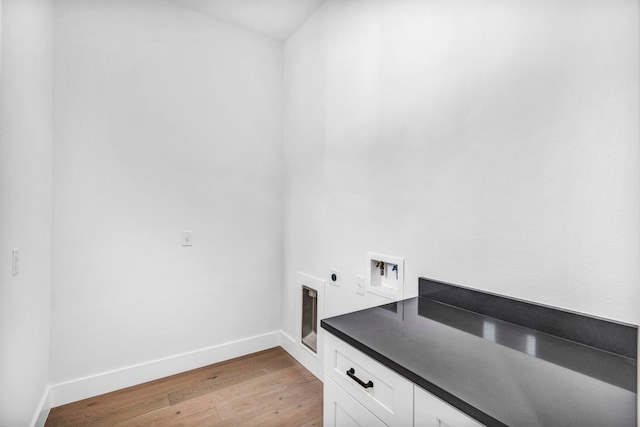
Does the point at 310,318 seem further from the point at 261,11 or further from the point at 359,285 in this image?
the point at 261,11

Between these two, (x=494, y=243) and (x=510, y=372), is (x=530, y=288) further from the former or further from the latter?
(x=510, y=372)

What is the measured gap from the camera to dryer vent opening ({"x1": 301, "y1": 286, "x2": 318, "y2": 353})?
2312 millimetres

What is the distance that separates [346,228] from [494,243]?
91 cm

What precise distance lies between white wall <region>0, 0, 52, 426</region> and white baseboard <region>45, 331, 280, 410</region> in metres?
0.15

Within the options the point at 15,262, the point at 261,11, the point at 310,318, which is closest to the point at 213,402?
the point at 310,318

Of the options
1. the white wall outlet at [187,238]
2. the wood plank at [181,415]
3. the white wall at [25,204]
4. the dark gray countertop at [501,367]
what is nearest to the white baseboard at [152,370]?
the white wall at [25,204]

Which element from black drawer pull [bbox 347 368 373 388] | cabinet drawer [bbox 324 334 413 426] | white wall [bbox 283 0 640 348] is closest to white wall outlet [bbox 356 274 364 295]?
white wall [bbox 283 0 640 348]

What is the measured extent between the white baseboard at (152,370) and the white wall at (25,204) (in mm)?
150

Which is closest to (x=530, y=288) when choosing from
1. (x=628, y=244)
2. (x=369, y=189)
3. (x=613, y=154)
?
(x=628, y=244)

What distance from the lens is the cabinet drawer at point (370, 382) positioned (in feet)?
2.90

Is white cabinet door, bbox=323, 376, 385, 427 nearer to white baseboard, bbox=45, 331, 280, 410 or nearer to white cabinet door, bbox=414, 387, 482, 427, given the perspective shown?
white cabinet door, bbox=414, 387, 482, 427

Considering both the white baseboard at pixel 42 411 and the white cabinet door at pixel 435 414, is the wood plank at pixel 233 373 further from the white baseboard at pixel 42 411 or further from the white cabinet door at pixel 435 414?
the white cabinet door at pixel 435 414

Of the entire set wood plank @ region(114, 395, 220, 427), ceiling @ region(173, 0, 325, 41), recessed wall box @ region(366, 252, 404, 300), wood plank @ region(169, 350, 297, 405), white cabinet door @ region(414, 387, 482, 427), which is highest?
ceiling @ region(173, 0, 325, 41)

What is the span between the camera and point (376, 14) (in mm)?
1747
